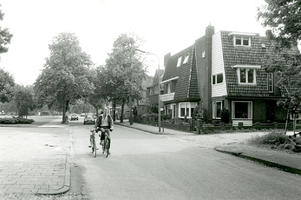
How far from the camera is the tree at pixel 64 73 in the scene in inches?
1573

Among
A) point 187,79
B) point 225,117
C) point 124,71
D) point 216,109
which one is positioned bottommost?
point 225,117

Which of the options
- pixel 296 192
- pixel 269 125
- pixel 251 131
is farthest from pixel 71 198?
pixel 269 125

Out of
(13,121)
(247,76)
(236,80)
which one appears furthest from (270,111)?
(13,121)

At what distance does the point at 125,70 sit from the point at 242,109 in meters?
18.3

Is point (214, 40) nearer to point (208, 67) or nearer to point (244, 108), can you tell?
point (208, 67)

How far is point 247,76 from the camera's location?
28328mm

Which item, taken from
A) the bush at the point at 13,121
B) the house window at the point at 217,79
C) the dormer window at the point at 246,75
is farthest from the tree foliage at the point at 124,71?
the dormer window at the point at 246,75

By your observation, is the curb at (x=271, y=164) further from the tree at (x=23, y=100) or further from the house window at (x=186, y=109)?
the tree at (x=23, y=100)

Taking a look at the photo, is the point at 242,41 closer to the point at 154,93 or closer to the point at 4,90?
the point at 154,93

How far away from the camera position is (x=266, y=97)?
28.1m

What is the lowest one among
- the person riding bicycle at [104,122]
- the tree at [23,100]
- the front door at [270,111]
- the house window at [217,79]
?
the person riding bicycle at [104,122]

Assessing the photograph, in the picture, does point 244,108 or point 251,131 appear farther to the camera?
point 244,108

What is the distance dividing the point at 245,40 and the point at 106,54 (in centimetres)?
2228

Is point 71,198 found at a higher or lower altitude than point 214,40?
lower
